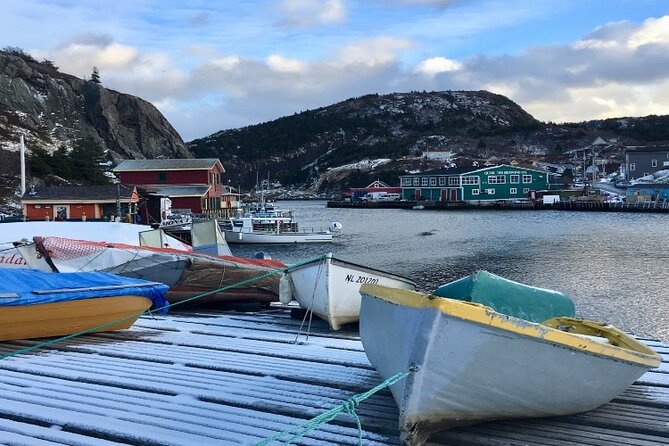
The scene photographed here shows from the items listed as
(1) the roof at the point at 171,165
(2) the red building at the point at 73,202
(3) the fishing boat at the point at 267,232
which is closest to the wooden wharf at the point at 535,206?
(1) the roof at the point at 171,165

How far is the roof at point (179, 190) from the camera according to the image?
62188 mm

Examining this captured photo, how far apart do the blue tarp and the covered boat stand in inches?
165

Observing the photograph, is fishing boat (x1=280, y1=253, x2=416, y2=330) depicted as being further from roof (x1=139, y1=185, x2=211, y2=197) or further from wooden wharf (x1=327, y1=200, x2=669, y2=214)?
wooden wharf (x1=327, y1=200, x2=669, y2=214)

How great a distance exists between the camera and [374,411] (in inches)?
215

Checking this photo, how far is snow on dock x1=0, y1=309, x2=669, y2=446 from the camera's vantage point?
4.98m

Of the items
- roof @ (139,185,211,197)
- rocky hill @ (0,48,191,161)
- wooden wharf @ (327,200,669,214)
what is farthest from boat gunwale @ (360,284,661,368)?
rocky hill @ (0,48,191,161)

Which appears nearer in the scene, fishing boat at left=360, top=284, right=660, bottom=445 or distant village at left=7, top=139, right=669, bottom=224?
fishing boat at left=360, top=284, right=660, bottom=445

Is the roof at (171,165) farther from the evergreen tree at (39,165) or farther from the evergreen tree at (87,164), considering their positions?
the evergreen tree at (39,165)

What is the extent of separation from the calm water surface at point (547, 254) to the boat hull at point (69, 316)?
673 inches

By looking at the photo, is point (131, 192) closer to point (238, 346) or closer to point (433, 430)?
point (238, 346)

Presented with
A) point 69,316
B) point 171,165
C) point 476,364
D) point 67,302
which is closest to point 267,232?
point 171,165

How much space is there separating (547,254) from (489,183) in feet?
208

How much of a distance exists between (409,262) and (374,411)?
3387 centimetres

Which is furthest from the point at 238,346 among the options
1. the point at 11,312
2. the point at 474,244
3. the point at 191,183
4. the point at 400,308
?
the point at 191,183
